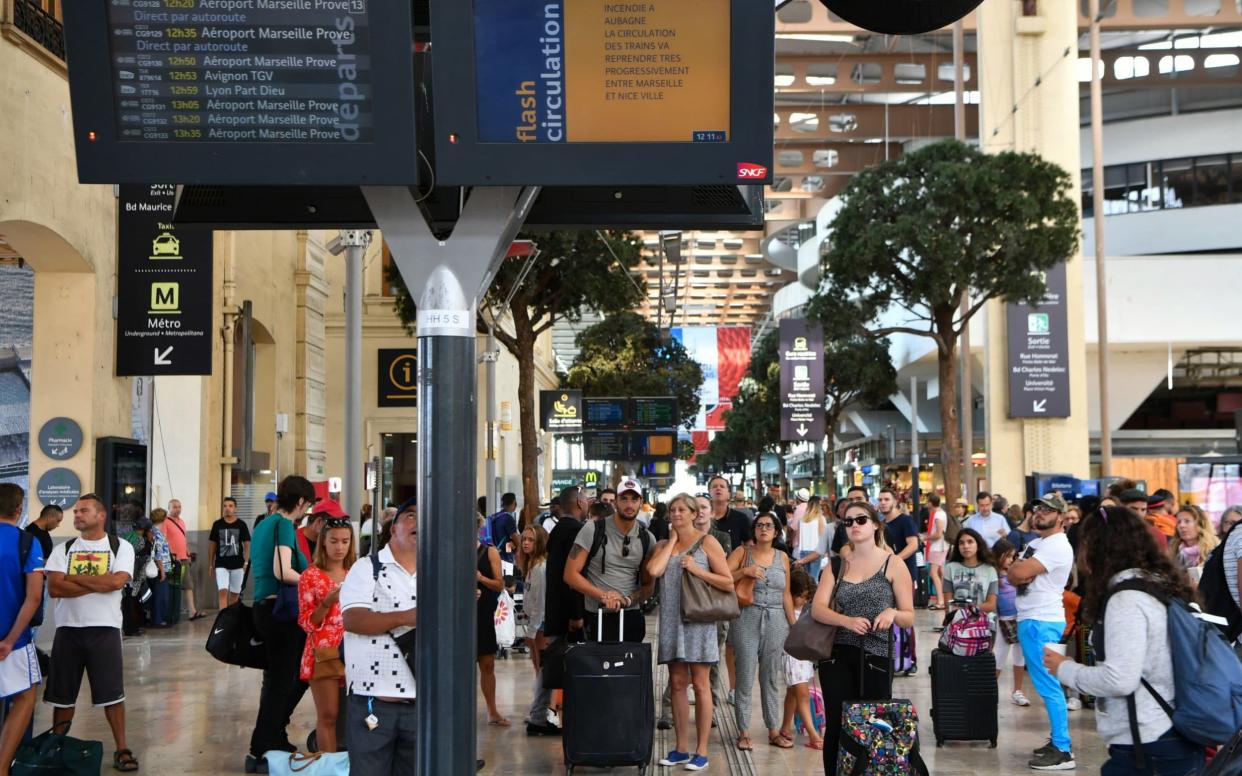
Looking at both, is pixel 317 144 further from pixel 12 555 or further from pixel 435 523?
pixel 12 555

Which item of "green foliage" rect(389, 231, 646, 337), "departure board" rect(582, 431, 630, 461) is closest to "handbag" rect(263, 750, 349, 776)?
"green foliage" rect(389, 231, 646, 337)

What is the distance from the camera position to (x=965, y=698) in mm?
10289

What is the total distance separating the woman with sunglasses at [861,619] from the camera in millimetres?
7309

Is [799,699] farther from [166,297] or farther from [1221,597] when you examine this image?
[166,297]

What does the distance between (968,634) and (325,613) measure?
5.63m

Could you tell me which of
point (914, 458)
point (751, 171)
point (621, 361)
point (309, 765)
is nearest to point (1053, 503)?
point (309, 765)

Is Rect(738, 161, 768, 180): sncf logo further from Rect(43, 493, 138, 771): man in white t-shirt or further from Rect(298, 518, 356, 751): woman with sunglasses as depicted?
Rect(43, 493, 138, 771): man in white t-shirt

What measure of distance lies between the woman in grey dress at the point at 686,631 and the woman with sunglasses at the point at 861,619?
1.86m

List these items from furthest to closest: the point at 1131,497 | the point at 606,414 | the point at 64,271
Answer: the point at 606,414, the point at 64,271, the point at 1131,497

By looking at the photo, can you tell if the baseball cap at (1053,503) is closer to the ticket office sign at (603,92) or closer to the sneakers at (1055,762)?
the sneakers at (1055,762)

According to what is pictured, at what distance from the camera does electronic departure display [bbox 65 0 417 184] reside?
472 cm

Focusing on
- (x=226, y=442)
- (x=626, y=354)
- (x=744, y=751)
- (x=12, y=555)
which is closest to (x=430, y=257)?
(x=12, y=555)

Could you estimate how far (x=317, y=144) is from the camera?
15.6 ft

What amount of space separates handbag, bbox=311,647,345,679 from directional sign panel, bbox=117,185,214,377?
26.2 feet
